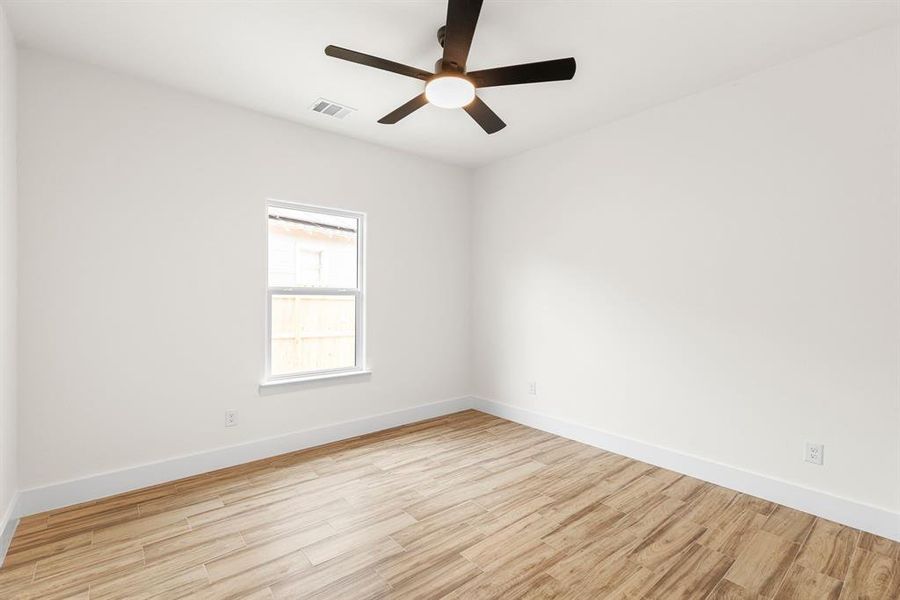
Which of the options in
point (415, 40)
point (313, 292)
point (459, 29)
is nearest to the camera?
point (459, 29)

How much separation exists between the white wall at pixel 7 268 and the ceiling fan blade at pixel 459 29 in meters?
2.30

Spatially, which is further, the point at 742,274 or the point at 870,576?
the point at 742,274

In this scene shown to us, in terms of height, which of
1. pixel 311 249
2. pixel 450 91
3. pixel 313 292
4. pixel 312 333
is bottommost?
pixel 312 333

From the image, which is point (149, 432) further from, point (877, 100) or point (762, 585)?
point (877, 100)

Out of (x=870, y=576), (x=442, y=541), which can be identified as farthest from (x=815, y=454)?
(x=442, y=541)

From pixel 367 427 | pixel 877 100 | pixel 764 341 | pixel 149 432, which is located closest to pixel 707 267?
pixel 764 341

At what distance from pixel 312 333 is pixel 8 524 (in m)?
2.12

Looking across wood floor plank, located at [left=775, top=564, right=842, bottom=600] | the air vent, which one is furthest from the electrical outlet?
the air vent

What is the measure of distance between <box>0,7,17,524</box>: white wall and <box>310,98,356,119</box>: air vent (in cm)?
168

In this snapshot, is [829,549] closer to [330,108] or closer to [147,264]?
[330,108]

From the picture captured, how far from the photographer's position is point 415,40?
245 cm

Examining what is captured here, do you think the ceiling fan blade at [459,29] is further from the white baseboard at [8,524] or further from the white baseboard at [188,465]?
the white baseboard at [8,524]

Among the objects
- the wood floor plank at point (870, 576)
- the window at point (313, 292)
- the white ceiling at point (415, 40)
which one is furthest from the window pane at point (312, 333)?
the wood floor plank at point (870, 576)

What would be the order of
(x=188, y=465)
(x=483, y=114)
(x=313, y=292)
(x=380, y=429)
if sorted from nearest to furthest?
(x=483, y=114)
(x=188, y=465)
(x=313, y=292)
(x=380, y=429)
